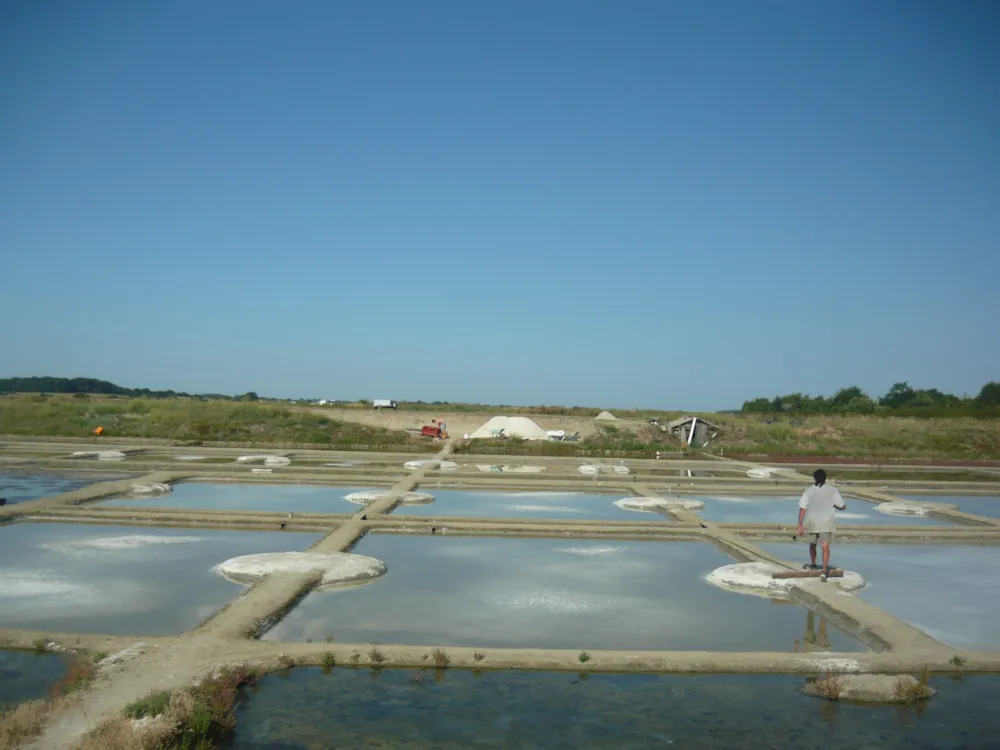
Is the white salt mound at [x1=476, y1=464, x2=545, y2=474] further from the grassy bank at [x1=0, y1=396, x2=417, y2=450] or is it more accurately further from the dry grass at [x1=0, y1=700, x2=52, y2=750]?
the dry grass at [x1=0, y1=700, x2=52, y2=750]

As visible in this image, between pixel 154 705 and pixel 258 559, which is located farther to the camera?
pixel 258 559

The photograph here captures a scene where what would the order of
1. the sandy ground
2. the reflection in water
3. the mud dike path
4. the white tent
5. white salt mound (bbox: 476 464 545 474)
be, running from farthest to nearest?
the sandy ground, the white tent, white salt mound (bbox: 476 464 545 474), the reflection in water, the mud dike path

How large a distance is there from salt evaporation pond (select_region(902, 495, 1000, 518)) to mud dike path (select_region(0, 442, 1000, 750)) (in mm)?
967

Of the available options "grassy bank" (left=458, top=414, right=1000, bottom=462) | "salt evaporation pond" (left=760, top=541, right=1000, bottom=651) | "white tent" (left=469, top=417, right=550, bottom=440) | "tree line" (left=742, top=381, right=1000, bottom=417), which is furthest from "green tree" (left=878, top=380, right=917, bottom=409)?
"salt evaporation pond" (left=760, top=541, right=1000, bottom=651)

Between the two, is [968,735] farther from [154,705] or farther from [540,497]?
[540,497]

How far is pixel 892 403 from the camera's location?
73875 mm

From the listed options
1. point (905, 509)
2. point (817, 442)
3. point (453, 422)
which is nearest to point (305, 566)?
point (905, 509)

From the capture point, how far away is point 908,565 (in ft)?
33.2

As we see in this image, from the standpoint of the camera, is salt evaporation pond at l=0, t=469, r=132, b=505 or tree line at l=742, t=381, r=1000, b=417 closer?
salt evaporation pond at l=0, t=469, r=132, b=505

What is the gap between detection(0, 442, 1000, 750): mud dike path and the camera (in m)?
5.44

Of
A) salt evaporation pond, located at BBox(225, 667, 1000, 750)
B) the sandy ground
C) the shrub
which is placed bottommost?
salt evaporation pond, located at BBox(225, 667, 1000, 750)

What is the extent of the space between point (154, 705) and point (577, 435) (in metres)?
32.4

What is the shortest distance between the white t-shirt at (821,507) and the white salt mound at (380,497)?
752cm

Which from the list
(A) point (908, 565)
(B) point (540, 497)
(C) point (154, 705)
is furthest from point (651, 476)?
(C) point (154, 705)
